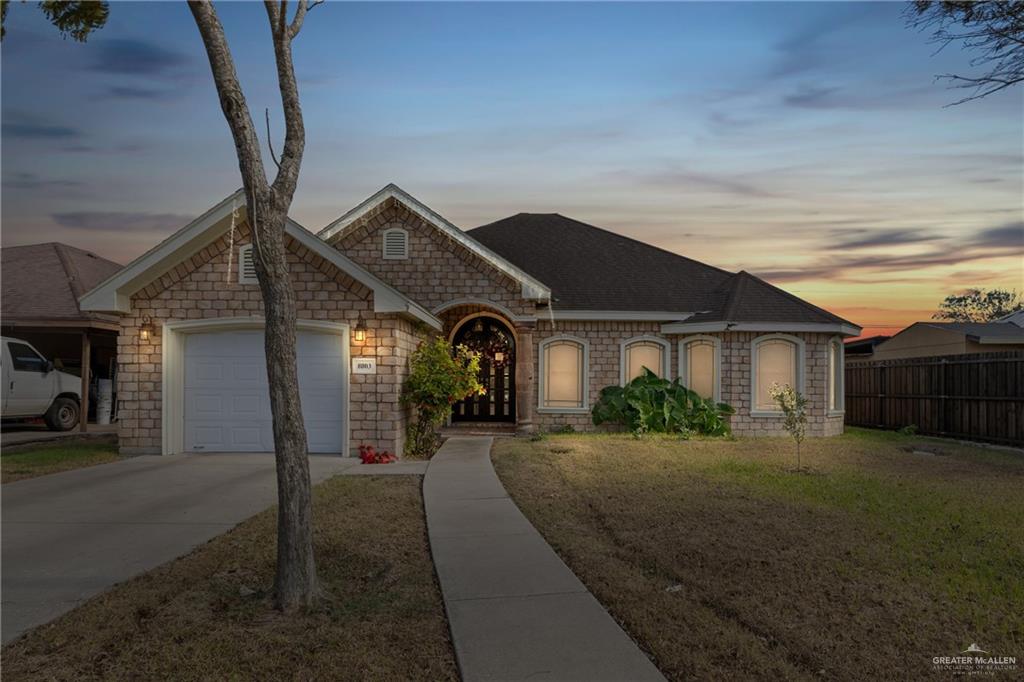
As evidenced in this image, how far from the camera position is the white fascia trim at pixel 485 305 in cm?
1716

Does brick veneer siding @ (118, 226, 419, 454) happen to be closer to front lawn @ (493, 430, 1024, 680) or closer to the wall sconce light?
the wall sconce light

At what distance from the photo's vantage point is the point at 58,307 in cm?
1864

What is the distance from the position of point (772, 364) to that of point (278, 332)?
1490cm

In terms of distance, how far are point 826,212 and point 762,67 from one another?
6.64 meters

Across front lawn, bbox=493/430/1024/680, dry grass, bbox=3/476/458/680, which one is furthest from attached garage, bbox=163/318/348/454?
dry grass, bbox=3/476/458/680

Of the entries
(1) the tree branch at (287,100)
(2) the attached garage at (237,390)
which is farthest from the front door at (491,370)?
(1) the tree branch at (287,100)

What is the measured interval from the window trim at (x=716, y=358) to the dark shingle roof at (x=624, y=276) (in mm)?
A: 534

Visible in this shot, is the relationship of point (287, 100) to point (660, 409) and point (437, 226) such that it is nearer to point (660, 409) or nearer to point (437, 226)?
point (437, 226)

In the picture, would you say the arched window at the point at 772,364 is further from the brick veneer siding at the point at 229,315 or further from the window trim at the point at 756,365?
the brick veneer siding at the point at 229,315

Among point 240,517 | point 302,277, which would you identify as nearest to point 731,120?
point 302,277

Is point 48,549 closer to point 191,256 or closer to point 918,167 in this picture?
point 191,256

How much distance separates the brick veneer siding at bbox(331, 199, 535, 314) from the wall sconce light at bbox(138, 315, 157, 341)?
518cm

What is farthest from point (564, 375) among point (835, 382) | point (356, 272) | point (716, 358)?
point (356, 272)

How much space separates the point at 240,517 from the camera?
8.15 m
